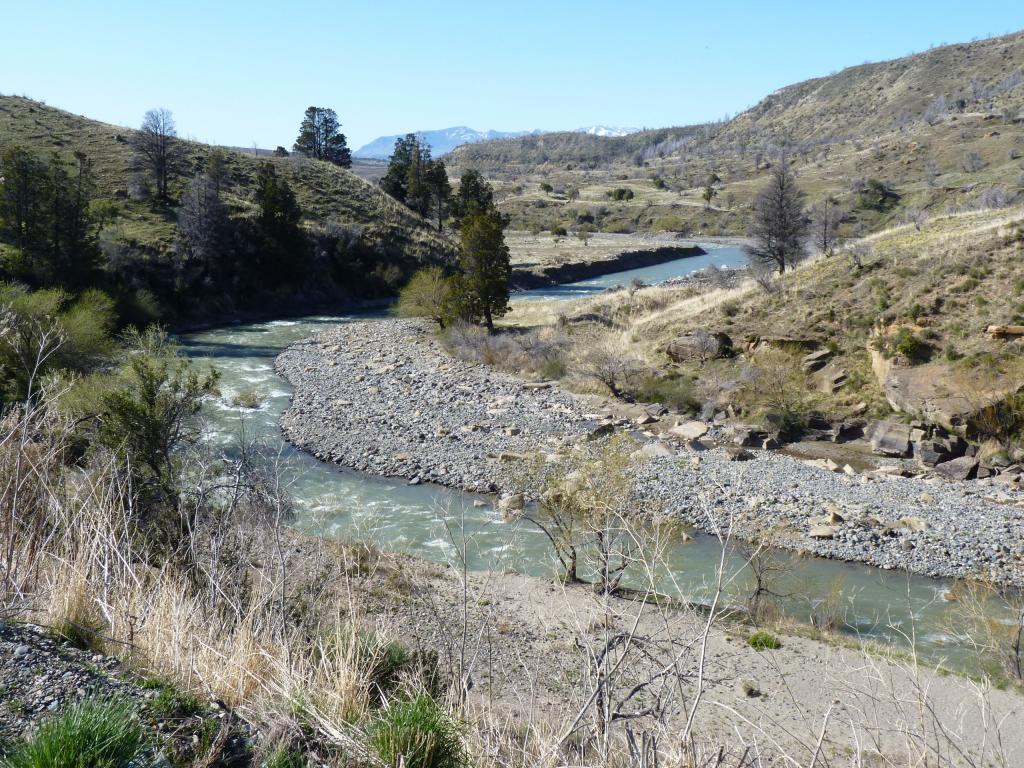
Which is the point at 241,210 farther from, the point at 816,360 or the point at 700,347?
the point at 816,360

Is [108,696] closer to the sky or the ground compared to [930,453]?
closer to the sky

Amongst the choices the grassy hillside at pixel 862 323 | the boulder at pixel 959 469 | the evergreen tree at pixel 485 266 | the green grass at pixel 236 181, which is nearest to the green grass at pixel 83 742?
the boulder at pixel 959 469

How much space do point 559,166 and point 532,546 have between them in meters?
155

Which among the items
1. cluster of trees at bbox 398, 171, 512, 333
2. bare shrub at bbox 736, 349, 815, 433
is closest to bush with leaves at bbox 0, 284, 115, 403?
cluster of trees at bbox 398, 171, 512, 333

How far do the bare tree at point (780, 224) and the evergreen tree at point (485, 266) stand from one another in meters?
12.5

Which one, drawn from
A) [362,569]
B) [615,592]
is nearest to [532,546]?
[615,592]

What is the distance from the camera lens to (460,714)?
4.10 meters

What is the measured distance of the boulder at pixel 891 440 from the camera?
2067cm

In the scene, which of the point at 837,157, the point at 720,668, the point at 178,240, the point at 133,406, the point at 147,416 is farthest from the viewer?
the point at 837,157

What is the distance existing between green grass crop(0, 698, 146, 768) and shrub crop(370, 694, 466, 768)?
1.08 m

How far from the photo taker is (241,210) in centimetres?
5112

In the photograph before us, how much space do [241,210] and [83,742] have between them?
5277 cm

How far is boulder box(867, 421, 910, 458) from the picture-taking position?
20.7 metres

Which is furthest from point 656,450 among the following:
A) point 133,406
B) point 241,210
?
point 241,210
